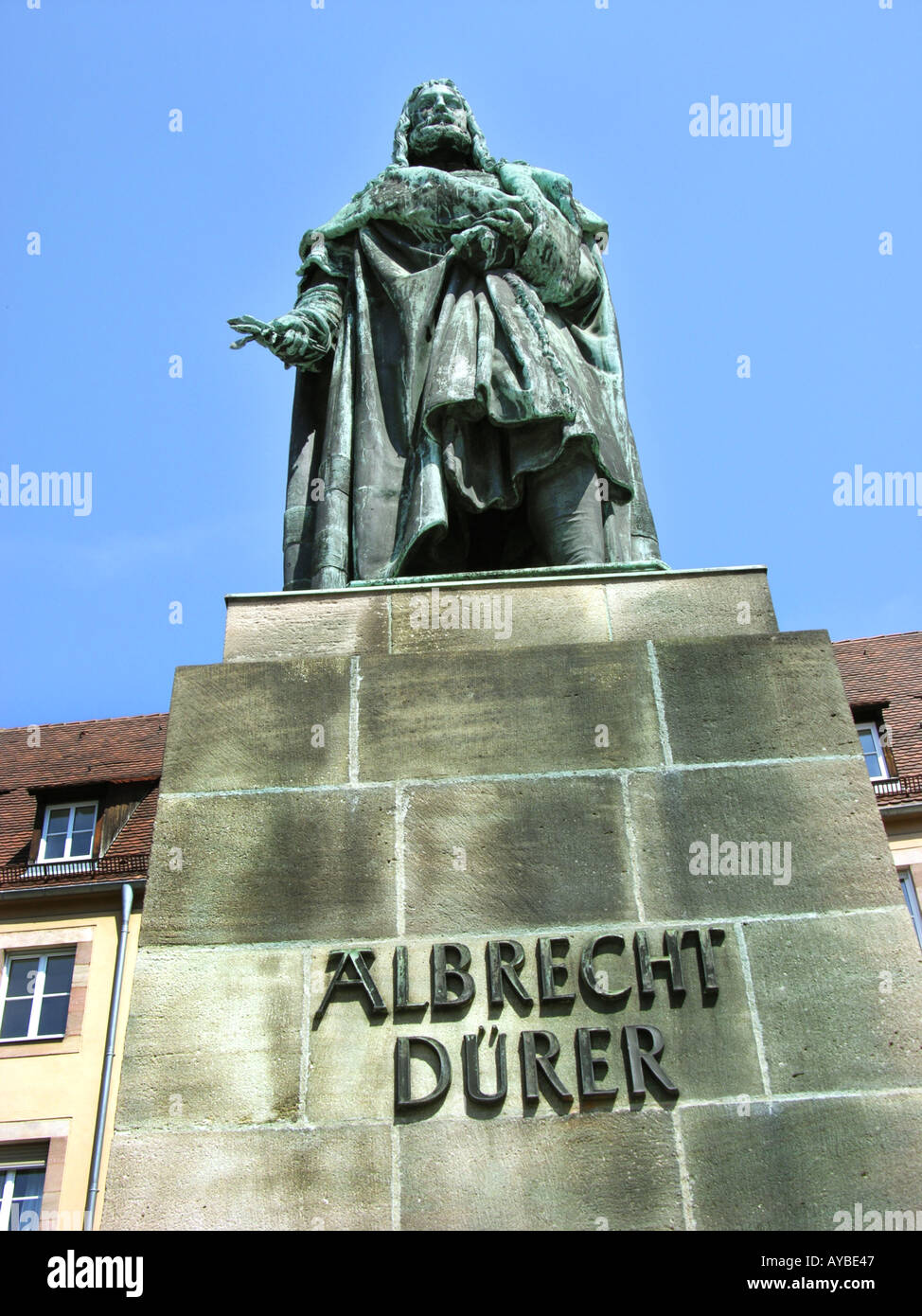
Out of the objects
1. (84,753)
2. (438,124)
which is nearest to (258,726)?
(438,124)

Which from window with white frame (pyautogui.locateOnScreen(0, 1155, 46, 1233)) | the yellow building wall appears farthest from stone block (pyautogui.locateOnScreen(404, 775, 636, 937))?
window with white frame (pyautogui.locateOnScreen(0, 1155, 46, 1233))

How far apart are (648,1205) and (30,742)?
2857cm

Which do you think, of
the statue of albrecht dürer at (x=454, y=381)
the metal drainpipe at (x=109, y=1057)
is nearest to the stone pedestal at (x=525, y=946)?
the statue of albrecht dürer at (x=454, y=381)

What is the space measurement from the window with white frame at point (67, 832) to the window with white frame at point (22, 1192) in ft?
17.0

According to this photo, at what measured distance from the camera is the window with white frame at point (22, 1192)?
21484 millimetres

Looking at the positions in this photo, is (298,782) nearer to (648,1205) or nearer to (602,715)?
(602,715)

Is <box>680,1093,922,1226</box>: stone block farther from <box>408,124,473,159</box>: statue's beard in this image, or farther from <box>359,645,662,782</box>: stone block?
<box>408,124,473,159</box>: statue's beard

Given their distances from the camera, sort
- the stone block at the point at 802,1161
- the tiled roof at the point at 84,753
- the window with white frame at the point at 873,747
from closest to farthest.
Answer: the stone block at the point at 802,1161 → the window with white frame at the point at 873,747 → the tiled roof at the point at 84,753

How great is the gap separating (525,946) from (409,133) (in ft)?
20.9

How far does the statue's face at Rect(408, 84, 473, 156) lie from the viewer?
382 inches

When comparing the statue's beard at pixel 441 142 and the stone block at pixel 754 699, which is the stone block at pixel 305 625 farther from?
the statue's beard at pixel 441 142

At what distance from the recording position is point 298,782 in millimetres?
6246

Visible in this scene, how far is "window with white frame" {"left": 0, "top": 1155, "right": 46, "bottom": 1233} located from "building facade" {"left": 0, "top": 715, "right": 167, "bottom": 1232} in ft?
0.07

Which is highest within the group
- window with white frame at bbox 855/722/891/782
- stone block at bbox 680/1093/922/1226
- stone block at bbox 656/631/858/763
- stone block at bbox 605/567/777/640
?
window with white frame at bbox 855/722/891/782
